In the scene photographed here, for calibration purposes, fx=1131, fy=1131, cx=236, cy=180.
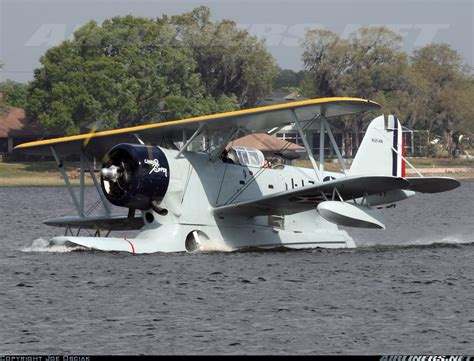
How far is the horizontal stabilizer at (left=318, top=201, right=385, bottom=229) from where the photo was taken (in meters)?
23.9

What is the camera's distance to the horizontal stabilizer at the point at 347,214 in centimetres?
2391

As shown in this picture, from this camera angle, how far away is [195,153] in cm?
2592

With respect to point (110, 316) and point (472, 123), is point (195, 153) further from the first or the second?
point (472, 123)

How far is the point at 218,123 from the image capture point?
2541 centimetres

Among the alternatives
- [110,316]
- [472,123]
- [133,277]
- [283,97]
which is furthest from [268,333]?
[283,97]

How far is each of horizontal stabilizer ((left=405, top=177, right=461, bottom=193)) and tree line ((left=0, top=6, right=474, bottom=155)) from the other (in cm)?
5879

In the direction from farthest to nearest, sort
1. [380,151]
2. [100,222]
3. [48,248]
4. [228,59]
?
1. [228,59]
2. [380,151]
3. [100,222]
4. [48,248]

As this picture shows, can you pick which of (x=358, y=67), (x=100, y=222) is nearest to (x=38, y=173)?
(x=358, y=67)

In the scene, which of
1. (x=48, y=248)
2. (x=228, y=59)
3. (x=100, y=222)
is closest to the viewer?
(x=48, y=248)

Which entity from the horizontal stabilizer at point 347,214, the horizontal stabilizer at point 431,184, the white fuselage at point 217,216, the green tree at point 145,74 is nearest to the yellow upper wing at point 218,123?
the white fuselage at point 217,216

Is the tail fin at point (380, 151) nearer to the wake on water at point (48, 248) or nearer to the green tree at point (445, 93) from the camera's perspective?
the wake on water at point (48, 248)

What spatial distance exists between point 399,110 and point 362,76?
19.2ft

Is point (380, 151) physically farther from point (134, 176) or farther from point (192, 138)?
point (134, 176)

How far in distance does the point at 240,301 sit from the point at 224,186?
7.12m
